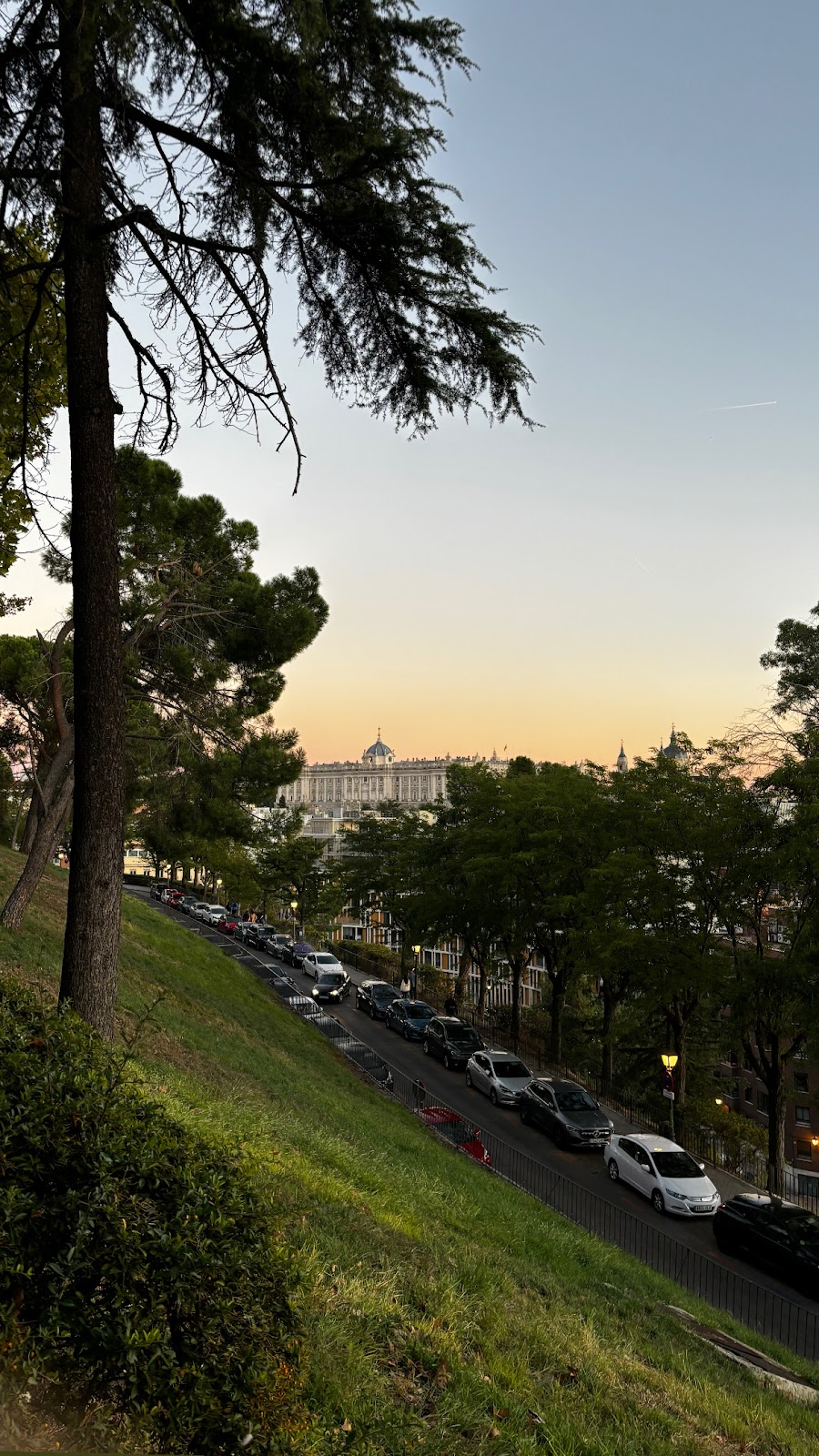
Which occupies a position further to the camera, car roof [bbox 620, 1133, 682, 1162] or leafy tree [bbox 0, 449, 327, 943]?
car roof [bbox 620, 1133, 682, 1162]

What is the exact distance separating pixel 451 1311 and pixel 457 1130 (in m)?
13.6

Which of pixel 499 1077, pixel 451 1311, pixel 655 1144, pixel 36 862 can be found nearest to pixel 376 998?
pixel 499 1077

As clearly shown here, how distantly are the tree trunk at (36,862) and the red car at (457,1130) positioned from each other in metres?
10.0

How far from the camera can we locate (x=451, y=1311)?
5797 mm

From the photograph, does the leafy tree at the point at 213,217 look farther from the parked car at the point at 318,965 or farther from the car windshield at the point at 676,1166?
the parked car at the point at 318,965

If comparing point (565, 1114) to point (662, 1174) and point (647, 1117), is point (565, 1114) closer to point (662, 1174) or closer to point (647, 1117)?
point (662, 1174)

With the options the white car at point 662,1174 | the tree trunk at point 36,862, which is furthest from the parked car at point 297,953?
the tree trunk at point 36,862

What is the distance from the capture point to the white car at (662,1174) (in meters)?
17.2

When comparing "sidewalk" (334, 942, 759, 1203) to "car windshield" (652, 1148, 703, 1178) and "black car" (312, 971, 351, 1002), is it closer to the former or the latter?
"car windshield" (652, 1148, 703, 1178)

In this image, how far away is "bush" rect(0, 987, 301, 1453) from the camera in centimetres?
278

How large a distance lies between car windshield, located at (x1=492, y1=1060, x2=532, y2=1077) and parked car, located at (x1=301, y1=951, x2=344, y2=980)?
14627mm

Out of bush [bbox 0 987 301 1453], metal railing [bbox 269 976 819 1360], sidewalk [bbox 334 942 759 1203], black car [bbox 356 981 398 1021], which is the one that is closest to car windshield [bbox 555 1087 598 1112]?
sidewalk [bbox 334 942 759 1203]

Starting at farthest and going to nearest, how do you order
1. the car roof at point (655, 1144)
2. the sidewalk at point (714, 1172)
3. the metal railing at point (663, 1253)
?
1. the sidewalk at point (714, 1172)
2. the car roof at point (655, 1144)
3. the metal railing at point (663, 1253)

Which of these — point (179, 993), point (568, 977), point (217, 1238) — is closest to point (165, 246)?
point (217, 1238)
